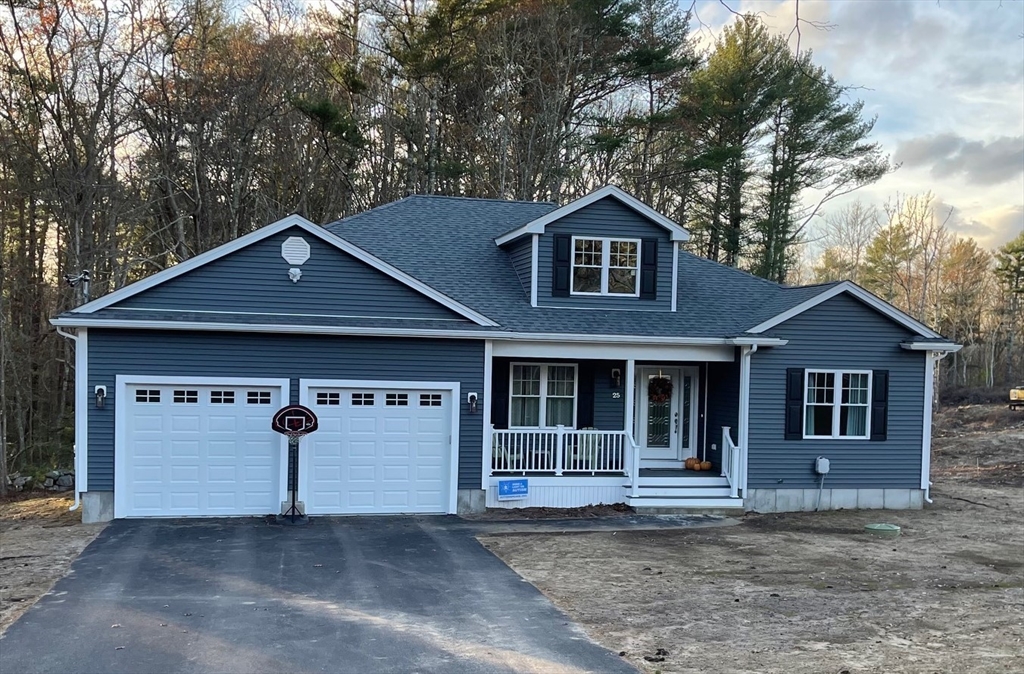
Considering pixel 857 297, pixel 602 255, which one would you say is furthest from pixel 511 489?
pixel 857 297

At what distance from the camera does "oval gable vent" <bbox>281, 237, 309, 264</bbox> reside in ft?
40.7

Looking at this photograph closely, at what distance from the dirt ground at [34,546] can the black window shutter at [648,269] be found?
31.1ft

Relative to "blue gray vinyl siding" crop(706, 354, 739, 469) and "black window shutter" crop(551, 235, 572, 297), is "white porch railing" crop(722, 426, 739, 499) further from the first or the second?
"black window shutter" crop(551, 235, 572, 297)

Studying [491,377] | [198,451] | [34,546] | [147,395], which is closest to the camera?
[34,546]

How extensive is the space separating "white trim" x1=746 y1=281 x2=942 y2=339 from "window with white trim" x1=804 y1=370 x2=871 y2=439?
1063mm

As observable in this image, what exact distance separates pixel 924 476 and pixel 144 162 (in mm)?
19975

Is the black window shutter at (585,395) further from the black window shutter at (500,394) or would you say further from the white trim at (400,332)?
the black window shutter at (500,394)

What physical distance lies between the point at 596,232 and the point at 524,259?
1431mm

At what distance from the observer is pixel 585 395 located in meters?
14.7

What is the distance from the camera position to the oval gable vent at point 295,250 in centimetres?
1241

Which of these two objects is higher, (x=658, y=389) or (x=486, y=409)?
(x=658, y=389)

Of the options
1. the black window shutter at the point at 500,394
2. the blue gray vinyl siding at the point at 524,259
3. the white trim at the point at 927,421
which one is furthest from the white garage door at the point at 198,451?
the white trim at the point at 927,421

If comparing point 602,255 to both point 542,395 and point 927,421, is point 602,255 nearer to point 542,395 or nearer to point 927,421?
point 542,395

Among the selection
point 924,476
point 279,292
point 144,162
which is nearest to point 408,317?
point 279,292
